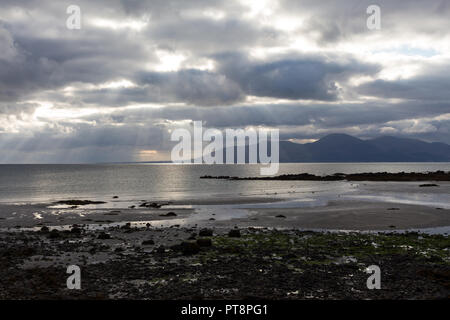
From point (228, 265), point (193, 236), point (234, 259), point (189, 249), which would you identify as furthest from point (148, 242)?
point (228, 265)

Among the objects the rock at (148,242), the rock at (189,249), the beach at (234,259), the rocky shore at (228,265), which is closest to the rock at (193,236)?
the rocky shore at (228,265)

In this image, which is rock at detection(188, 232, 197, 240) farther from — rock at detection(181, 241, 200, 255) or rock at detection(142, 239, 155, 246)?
rock at detection(181, 241, 200, 255)

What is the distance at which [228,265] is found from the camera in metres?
21.1

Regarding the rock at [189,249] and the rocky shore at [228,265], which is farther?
the rock at [189,249]

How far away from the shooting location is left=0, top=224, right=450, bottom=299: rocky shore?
16.6m

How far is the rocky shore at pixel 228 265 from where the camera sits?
54.4 feet

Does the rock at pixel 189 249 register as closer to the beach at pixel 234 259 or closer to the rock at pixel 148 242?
the beach at pixel 234 259

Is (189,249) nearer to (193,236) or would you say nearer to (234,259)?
(234,259)
